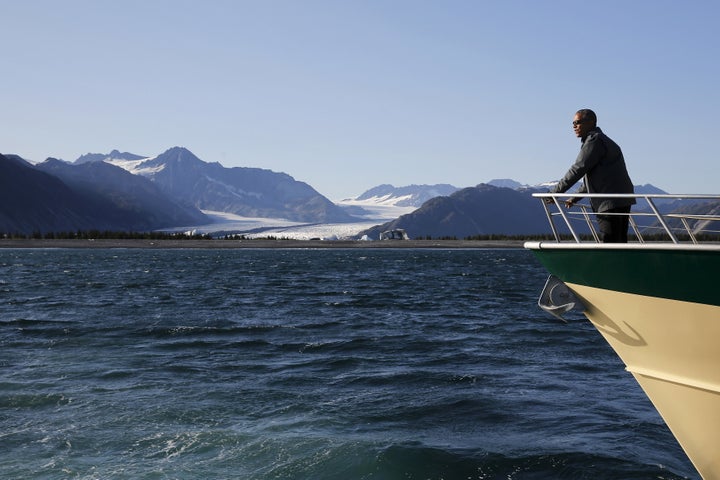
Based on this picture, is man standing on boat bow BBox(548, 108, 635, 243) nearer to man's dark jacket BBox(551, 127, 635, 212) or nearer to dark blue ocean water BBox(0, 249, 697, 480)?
man's dark jacket BBox(551, 127, 635, 212)

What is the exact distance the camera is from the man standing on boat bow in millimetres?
9578

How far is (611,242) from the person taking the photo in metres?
9.75

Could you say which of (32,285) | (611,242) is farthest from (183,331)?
(32,285)

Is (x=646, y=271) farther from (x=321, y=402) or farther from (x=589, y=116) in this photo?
(x=321, y=402)

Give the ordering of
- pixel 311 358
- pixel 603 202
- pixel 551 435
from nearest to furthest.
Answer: pixel 603 202 < pixel 551 435 < pixel 311 358

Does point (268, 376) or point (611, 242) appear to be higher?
point (611, 242)

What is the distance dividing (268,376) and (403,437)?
19.4ft

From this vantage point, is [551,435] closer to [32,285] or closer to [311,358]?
[311,358]

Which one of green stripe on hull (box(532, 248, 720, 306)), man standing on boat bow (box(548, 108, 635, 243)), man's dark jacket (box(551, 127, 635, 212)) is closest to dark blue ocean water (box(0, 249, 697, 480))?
green stripe on hull (box(532, 248, 720, 306))

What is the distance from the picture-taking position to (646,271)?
8.87m

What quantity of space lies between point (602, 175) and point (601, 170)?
7cm

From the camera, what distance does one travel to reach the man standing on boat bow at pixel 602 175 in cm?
958

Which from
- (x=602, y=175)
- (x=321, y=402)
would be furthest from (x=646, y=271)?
(x=321, y=402)

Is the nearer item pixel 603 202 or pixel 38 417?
pixel 603 202
